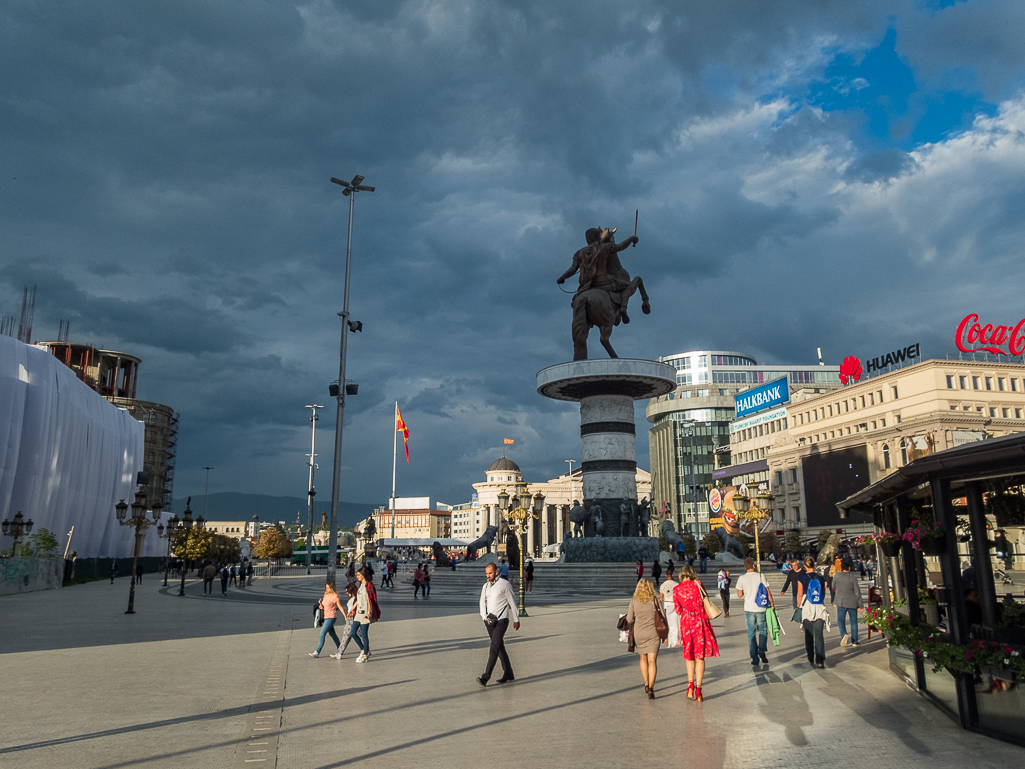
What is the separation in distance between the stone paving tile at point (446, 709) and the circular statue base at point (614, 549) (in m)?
21.8

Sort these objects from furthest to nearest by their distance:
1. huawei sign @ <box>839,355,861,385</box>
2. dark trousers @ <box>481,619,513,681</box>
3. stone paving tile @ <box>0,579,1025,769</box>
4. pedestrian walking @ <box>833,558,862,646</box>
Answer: huawei sign @ <box>839,355,861,385</box> < pedestrian walking @ <box>833,558,862,646</box> < dark trousers @ <box>481,619,513,681</box> < stone paving tile @ <box>0,579,1025,769</box>

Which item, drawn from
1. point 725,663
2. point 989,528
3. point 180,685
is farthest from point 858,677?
point 180,685

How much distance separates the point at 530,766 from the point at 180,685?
21.8ft

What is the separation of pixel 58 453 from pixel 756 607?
163ft

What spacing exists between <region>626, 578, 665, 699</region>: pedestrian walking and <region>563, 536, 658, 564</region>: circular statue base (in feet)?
93.7

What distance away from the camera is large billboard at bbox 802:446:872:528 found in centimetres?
7525

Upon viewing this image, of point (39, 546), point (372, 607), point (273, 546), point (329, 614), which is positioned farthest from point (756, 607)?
point (273, 546)

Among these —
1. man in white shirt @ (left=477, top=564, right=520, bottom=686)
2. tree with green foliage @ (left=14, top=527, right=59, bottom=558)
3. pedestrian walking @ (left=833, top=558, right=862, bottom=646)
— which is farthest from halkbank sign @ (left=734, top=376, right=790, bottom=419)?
man in white shirt @ (left=477, top=564, right=520, bottom=686)

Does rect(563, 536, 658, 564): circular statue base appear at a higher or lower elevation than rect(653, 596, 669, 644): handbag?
higher

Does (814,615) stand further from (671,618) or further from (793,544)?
(793,544)

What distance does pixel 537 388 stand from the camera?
4219 centimetres

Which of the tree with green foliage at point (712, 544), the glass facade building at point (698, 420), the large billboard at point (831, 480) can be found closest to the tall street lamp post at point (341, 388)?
the tree with green foliage at point (712, 544)

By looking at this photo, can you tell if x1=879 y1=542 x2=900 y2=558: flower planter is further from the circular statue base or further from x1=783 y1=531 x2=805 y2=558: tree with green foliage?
x1=783 y1=531 x2=805 y2=558: tree with green foliage

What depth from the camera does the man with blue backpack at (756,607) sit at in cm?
1235
